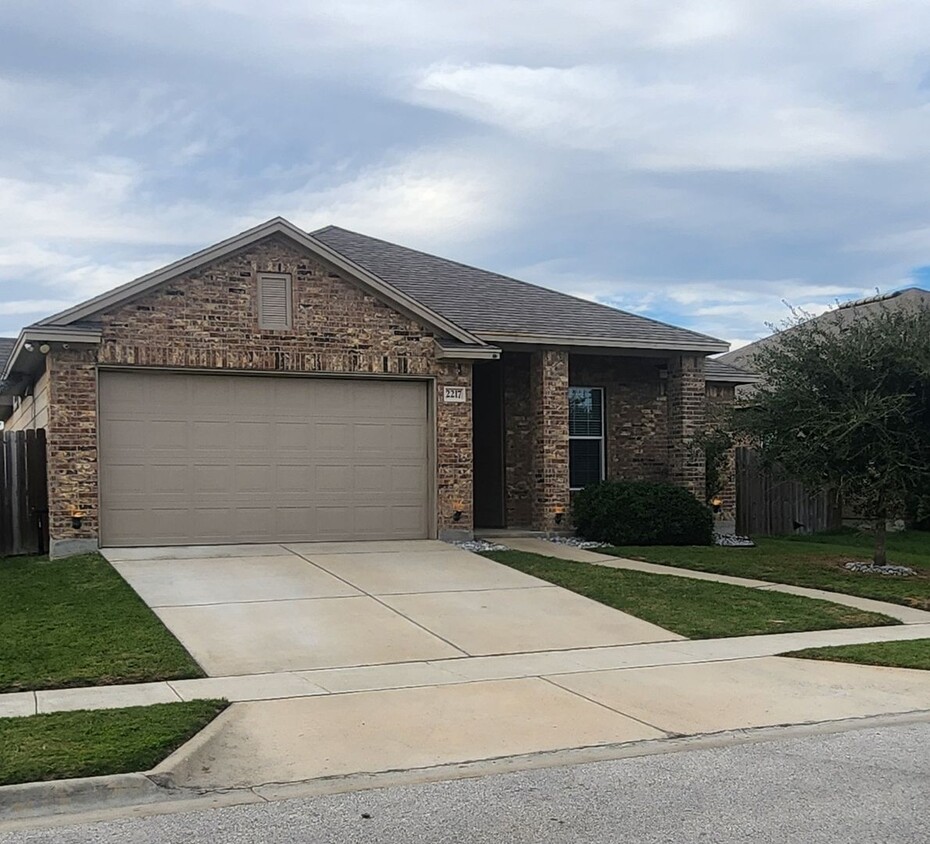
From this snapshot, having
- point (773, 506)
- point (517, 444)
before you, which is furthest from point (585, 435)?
point (773, 506)

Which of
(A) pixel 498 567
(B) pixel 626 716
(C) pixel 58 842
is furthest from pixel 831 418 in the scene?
(C) pixel 58 842

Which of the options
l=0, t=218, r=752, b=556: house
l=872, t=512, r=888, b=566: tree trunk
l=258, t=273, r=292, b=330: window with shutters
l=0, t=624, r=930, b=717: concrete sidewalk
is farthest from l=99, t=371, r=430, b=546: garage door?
l=0, t=624, r=930, b=717: concrete sidewalk

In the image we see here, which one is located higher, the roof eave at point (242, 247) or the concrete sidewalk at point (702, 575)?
the roof eave at point (242, 247)

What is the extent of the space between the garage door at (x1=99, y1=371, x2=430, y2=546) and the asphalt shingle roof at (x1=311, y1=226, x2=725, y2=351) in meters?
2.47

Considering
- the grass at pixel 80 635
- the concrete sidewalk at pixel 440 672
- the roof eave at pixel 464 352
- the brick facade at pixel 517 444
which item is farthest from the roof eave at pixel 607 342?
the concrete sidewalk at pixel 440 672

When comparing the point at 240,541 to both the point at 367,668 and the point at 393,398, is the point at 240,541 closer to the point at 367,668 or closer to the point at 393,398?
the point at 393,398

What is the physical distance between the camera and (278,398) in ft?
52.8

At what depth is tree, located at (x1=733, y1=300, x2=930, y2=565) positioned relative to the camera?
1441 centimetres

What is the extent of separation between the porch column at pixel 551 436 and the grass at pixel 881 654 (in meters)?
8.39

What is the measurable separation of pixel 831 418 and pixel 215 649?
29.5ft

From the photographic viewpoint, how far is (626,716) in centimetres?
773

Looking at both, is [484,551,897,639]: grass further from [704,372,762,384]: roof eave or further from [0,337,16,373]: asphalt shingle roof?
[0,337,16,373]: asphalt shingle roof

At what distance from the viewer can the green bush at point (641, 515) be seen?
17625mm

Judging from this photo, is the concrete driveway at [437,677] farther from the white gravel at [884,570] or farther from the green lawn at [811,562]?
the white gravel at [884,570]
